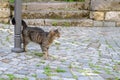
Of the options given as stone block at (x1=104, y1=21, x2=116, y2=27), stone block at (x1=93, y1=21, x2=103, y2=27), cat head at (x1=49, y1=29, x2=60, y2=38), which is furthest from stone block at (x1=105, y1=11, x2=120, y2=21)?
cat head at (x1=49, y1=29, x2=60, y2=38)

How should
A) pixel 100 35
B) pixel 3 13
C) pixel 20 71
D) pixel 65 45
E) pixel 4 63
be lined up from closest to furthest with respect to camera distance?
pixel 20 71
pixel 4 63
pixel 65 45
pixel 100 35
pixel 3 13

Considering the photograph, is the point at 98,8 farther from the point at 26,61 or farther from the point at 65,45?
the point at 26,61

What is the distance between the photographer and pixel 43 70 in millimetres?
4395

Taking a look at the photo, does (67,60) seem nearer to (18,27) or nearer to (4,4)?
(18,27)

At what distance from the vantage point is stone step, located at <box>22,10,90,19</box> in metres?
9.20

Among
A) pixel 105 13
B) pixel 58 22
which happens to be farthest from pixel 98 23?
pixel 58 22

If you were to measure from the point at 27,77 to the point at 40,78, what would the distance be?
168mm

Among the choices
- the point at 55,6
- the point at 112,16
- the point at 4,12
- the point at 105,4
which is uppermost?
the point at 105,4

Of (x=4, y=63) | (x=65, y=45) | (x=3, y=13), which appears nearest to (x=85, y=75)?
(x=4, y=63)

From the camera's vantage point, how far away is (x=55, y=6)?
31.5 ft

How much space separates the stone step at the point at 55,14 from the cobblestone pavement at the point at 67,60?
1.93 meters

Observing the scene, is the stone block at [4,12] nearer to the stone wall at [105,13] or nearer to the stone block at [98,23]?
the stone wall at [105,13]

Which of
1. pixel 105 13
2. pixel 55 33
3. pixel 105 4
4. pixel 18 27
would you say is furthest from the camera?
pixel 105 13

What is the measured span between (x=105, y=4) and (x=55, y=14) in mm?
1491
